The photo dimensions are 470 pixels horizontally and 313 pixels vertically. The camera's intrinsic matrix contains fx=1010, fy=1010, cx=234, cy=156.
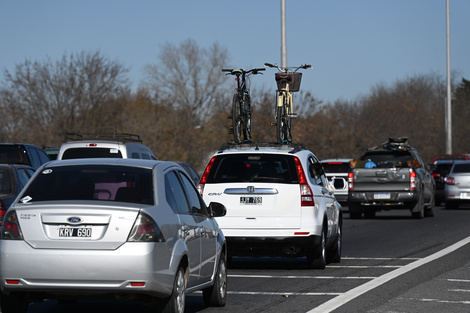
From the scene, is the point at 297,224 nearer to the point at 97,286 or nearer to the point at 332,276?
the point at 332,276

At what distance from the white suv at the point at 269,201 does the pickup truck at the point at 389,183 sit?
13824mm

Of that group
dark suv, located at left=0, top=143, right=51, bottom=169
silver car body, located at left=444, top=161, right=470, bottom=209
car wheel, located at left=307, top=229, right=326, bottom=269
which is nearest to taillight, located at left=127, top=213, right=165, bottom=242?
car wheel, located at left=307, top=229, right=326, bottom=269

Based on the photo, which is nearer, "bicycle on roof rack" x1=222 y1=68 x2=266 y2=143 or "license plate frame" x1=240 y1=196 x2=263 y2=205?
"license plate frame" x1=240 y1=196 x2=263 y2=205

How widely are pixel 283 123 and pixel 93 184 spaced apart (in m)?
14.1

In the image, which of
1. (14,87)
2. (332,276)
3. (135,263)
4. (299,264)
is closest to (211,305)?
(135,263)

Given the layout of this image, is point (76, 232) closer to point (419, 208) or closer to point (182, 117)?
point (419, 208)

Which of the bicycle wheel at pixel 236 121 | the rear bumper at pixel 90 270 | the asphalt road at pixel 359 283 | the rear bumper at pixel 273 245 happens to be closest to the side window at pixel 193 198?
the asphalt road at pixel 359 283

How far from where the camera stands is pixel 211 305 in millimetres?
10297

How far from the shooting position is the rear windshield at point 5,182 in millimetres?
15125

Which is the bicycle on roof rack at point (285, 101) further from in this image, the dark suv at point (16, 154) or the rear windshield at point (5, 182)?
the rear windshield at point (5, 182)

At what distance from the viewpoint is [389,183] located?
1106 inches

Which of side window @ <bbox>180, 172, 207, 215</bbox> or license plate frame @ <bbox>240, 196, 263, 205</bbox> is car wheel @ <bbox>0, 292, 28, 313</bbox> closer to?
side window @ <bbox>180, 172, 207, 215</bbox>

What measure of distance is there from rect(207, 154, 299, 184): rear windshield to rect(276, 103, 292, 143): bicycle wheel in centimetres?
814

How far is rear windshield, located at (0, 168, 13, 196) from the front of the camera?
49.6ft
